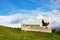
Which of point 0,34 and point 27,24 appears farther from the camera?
point 27,24

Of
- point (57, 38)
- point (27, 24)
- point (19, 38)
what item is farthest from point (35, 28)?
point (19, 38)

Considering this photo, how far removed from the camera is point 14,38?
4106 centimetres

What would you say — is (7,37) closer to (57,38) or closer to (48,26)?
(57,38)

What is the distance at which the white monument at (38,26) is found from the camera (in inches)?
2227

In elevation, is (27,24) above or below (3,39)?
above

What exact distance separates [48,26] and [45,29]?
56.8 inches

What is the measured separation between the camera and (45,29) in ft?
189

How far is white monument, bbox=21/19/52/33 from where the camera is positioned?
56562mm

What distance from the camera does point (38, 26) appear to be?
5728cm

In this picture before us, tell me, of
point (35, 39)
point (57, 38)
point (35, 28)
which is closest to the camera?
point (35, 39)

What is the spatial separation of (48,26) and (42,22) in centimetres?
217

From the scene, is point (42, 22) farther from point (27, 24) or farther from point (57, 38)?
Answer: point (57, 38)

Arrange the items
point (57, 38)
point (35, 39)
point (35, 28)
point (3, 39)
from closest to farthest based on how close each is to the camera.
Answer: point (3, 39), point (35, 39), point (57, 38), point (35, 28)

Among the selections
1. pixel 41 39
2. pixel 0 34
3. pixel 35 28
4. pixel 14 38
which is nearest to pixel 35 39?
pixel 41 39
